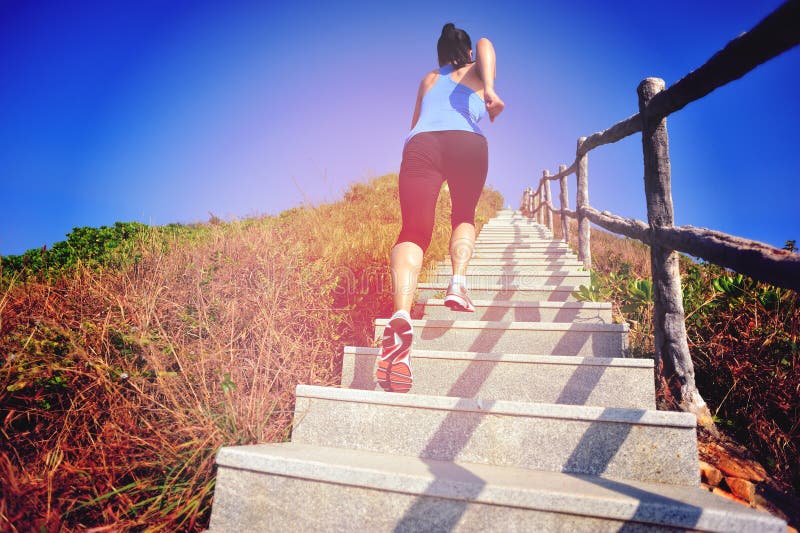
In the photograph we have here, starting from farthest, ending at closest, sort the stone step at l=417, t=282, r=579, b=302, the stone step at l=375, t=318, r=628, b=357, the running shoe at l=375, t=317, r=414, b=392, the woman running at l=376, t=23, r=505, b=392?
1. the stone step at l=417, t=282, r=579, b=302
2. the stone step at l=375, t=318, r=628, b=357
3. the woman running at l=376, t=23, r=505, b=392
4. the running shoe at l=375, t=317, r=414, b=392

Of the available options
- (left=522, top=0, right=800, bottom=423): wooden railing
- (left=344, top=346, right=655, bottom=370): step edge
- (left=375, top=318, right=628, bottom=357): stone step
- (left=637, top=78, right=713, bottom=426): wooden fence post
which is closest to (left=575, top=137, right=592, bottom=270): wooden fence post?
(left=522, top=0, right=800, bottom=423): wooden railing

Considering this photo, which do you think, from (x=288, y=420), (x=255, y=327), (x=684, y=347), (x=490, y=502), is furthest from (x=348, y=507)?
(x=684, y=347)

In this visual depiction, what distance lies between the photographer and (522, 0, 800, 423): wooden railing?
1.24 meters

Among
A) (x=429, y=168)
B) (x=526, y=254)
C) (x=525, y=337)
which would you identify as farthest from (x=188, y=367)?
(x=526, y=254)

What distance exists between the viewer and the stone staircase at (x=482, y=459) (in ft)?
3.53

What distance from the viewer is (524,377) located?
1.92 meters

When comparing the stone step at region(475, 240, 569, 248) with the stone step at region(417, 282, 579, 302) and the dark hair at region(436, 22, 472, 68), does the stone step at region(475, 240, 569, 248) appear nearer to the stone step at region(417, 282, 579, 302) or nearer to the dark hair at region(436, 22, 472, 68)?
the stone step at region(417, 282, 579, 302)

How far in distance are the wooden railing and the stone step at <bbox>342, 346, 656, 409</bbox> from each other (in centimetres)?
31

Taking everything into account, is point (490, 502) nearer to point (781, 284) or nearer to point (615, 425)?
point (615, 425)

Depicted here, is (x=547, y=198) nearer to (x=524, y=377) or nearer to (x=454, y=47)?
(x=454, y=47)

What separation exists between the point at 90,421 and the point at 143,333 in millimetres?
407

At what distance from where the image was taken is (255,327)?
7.09ft

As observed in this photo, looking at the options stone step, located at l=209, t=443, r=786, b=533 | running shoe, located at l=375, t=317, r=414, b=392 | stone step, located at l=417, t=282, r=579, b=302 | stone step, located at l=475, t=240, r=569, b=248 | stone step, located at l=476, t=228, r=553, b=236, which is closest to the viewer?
stone step, located at l=209, t=443, r=786, b=533

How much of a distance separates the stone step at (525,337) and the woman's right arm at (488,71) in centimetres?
123
